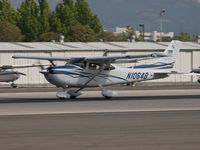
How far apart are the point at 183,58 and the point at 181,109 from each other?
38746 mm

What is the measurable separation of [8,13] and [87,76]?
338ft

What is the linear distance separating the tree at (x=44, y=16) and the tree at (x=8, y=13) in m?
6.49

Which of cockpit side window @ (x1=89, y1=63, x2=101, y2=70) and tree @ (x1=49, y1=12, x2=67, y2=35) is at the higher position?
tree @ (x1=49, y1=12, x2=67, y2=35)

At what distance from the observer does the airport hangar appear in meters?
50.0

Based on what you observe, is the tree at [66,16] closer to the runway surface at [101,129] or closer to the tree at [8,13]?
the tree at [8,13]

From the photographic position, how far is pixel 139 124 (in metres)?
14.7

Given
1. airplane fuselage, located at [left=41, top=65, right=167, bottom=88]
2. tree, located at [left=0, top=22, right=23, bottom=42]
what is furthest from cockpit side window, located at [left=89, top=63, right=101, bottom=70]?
tree, located at [left=0, top=22, right=23, bottom=42]

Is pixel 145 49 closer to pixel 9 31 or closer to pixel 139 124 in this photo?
pixel 139 124

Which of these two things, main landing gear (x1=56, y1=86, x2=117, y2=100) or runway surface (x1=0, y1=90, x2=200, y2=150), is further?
main landing gear (x1=56, y1=86, x2=117, y2=100)

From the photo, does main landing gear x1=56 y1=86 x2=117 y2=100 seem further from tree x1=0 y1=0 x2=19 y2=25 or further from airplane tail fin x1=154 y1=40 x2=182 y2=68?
tree x1=0 y1=0 x2=19 y2=25

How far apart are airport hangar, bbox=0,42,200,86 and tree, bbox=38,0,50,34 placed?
60696 mm

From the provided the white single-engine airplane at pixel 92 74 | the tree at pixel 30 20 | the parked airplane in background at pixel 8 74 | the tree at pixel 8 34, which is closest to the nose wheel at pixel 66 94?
the white single-engine airplane at pixel 92 74

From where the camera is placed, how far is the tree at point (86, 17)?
132 m

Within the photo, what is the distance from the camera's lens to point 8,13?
126m
